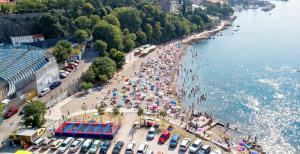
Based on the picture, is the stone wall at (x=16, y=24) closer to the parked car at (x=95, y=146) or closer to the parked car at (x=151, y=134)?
the parked car at (x=95, y=146)

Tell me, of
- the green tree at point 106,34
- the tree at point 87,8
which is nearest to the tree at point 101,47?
the green tree at point 106,34

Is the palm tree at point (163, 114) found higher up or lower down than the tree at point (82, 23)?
lower down

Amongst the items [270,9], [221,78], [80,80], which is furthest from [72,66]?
[270,9]

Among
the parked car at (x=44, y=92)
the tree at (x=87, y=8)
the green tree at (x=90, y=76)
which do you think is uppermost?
the tree at (x=87, y=8)

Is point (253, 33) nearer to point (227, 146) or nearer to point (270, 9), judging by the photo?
point (270, 9)

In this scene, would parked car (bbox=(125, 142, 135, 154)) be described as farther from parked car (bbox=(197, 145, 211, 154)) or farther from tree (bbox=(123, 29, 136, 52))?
tree (bbox=(123, 29, 136, 52))

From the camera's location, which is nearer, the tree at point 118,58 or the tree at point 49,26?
the tree at point 118,58

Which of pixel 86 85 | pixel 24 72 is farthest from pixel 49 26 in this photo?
pixel 86 85

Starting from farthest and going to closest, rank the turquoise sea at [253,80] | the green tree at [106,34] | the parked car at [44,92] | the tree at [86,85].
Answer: the green tree at [106,34] < the tree at [86,85] < the parked car at [44,92] < the turquoise sea at [253,80]
